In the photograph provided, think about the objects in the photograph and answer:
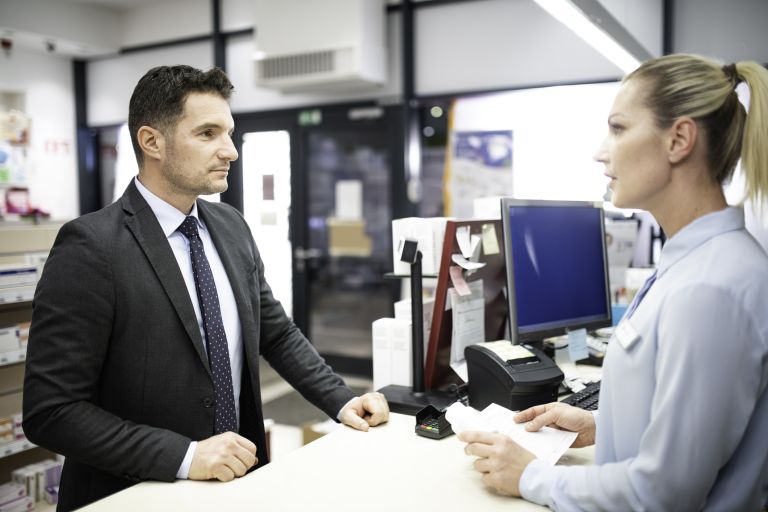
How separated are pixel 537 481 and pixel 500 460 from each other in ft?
0.25

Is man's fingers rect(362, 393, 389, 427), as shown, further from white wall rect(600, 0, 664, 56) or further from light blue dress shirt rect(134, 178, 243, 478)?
white wall rect(600, 0, 664, 56)

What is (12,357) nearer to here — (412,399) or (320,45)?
(412,399)

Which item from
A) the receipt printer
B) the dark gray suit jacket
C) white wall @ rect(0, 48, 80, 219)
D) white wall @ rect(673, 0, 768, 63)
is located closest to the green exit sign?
white wall @ rect(0, 48, 80, 219)

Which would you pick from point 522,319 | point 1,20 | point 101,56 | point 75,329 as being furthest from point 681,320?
point 101,56

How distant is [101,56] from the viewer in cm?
625

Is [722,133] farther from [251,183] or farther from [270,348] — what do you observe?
[251,183]

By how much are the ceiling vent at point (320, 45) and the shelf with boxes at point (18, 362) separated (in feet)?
8.10

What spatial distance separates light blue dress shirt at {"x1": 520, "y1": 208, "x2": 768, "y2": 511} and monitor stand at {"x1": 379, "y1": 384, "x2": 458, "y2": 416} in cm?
65

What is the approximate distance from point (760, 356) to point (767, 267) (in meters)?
0.14

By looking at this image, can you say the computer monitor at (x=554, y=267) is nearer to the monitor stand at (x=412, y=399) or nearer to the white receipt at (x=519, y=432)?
the monitor stand at (x=412, y=399)

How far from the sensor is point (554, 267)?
1.91 m

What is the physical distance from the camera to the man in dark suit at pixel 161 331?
1.31 meters

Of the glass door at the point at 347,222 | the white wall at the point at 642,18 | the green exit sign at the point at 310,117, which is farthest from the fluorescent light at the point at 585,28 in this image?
the green exit sign at the point at 310,117

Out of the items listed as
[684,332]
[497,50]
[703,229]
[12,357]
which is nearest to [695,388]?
[684,332]
